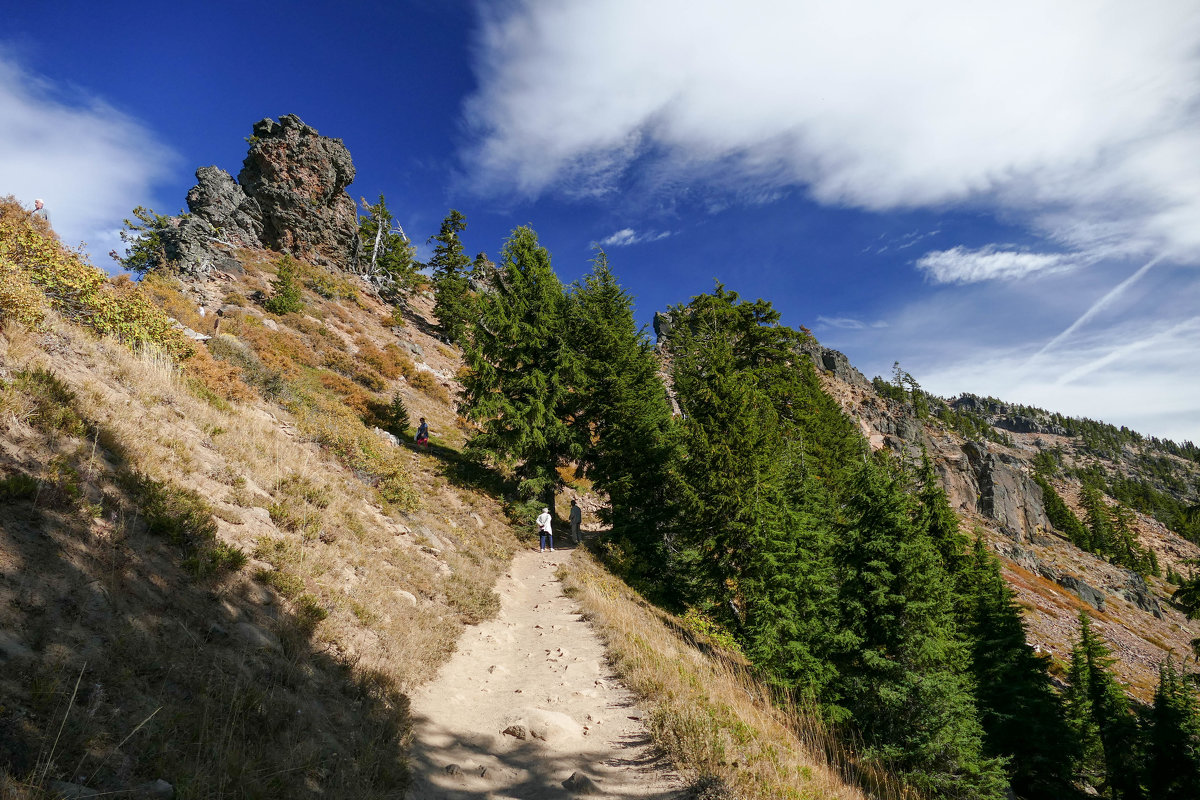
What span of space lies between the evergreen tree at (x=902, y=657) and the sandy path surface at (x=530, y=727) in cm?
761

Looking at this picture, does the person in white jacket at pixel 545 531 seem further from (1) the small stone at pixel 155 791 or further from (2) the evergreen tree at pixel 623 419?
(1) the small stone at pixel 155 791

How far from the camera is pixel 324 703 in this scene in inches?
196

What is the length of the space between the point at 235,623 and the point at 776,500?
12.6 metres

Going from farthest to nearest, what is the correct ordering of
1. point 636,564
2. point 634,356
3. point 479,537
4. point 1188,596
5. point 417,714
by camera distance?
1. point 1188,596
2. point 634,356
3. point 636,564
4. point 479,537
5. point 417,714

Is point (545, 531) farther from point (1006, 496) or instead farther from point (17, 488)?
point (1006, 496)

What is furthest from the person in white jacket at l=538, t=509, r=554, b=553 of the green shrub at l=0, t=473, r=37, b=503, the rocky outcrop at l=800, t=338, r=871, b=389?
the rocky outcrop at l=800, t=338, r=871, b=389

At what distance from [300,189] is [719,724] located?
57.3 meters

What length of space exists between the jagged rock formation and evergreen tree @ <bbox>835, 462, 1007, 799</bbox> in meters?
47.2

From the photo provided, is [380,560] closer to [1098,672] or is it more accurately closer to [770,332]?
[770,332]

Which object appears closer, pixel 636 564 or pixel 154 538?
pixel 154 538

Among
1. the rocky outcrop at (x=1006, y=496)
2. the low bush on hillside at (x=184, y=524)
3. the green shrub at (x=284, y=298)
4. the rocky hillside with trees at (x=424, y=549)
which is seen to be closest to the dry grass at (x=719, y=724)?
the rocky hillside with trees at (x=424, y=549)

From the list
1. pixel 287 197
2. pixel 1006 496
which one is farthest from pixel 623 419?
pixel 1006 496

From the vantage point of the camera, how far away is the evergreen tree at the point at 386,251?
51.5m

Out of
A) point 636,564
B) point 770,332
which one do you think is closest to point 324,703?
point 636,564
